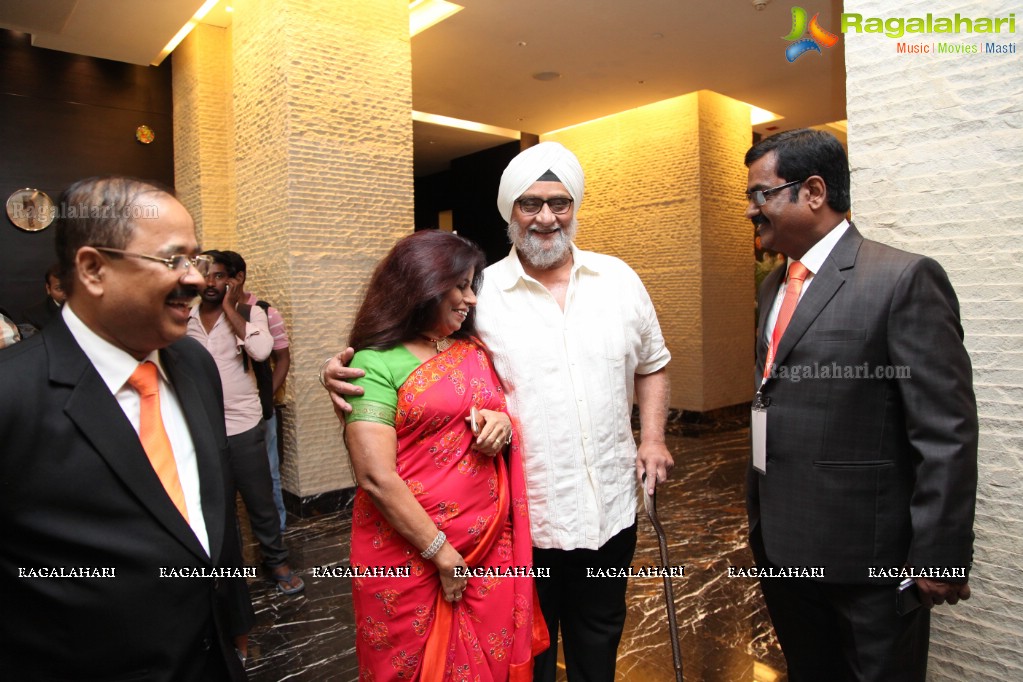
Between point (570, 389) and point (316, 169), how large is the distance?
11.2ft

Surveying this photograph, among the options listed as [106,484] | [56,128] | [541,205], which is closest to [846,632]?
[541,205]

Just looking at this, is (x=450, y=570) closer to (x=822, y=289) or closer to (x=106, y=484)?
(x=106, y=484)

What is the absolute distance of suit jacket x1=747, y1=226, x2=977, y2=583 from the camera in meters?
1.40

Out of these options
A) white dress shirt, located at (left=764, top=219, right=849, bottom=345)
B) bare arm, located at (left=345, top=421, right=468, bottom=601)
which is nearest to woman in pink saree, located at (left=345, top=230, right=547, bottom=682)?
bare arm, located at (left=345, top=421, right=468, bottom=601)

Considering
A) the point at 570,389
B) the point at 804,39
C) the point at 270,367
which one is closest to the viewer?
the point at 570,389

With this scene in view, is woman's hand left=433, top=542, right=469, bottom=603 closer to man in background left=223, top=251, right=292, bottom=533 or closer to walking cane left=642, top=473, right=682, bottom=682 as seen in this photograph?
walking cane left=642, top=473, right=682, bottom=682

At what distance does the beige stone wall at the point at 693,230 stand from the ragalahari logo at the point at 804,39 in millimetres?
1455

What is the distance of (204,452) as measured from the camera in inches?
50.6

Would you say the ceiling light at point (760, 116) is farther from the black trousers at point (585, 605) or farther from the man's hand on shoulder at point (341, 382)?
the man's hand on shoulder at point (341, 382)

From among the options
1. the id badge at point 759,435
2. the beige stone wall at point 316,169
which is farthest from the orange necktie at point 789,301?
the beige stone wall at point 316,169

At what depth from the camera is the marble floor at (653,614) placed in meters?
2.63

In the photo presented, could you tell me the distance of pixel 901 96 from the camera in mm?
1931

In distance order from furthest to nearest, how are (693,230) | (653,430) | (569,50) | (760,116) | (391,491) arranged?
(760,116), (693,230), (569,50), (653,430), (391,491)

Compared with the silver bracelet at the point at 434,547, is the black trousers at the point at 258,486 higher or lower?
lower
